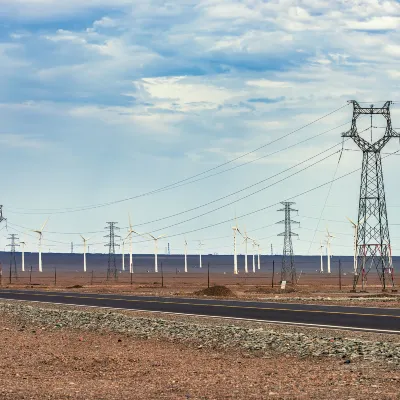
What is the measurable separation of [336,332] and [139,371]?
10.9 m

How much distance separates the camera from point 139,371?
21656 millimetres

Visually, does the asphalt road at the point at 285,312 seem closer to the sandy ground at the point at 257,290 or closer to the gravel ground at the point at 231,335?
the gravel ground at the point at 231,335

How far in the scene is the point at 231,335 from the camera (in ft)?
99.2

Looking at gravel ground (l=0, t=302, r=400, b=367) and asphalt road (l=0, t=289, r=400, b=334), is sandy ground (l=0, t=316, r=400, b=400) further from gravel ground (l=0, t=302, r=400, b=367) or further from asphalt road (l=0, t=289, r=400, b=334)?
asphalt road (l=0, t=289, r=400, b=334)

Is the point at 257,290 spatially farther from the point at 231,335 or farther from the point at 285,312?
the point at 231,335

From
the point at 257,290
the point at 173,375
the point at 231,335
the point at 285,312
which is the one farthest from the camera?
the point at 257,290

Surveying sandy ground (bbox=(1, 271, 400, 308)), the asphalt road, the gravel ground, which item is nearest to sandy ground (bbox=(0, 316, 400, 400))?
the gravel ground

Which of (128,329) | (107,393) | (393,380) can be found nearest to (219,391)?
(107,393)

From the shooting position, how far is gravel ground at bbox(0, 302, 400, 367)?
80.9ft

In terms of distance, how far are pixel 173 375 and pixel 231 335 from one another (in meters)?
9.83

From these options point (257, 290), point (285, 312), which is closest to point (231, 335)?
point (285, 312)

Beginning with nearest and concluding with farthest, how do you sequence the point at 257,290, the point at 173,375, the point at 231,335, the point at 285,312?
the point at 173,375, the point at 231,335, the point at 285,312, the point at 257,290

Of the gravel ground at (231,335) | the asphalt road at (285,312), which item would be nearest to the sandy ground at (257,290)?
the asphalt road at (285,312)

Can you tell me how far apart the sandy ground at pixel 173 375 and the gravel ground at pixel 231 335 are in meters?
1.00
